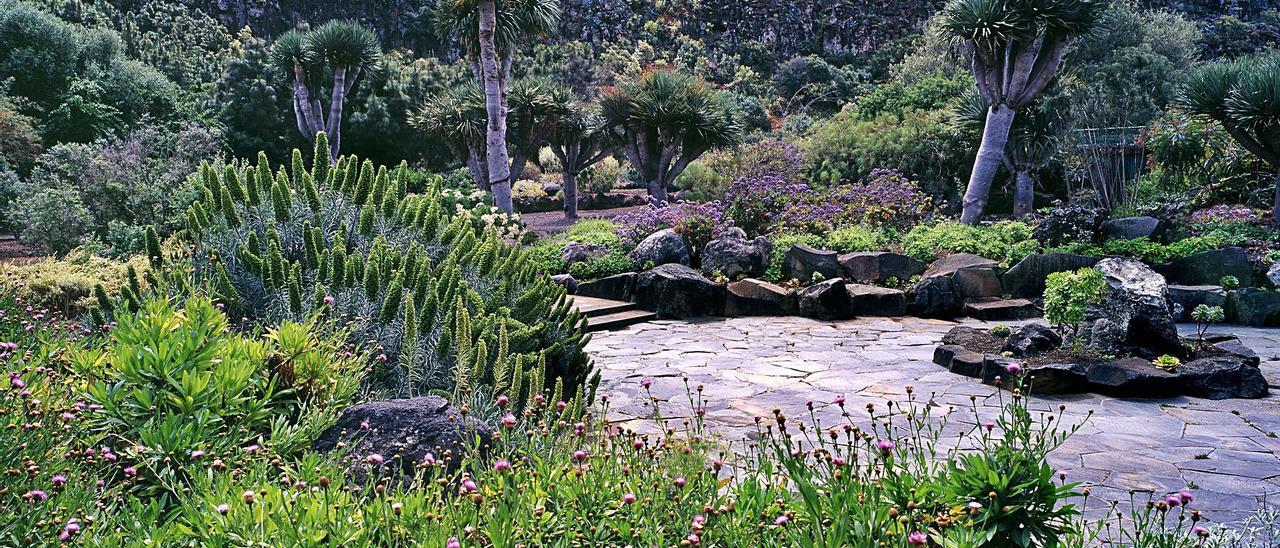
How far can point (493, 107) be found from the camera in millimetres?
17031

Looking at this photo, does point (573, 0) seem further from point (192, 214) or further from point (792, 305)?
point (192, 214)

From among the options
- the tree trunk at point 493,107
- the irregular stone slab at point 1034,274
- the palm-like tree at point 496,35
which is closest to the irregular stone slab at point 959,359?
the irregular stone slab at point 1034,274

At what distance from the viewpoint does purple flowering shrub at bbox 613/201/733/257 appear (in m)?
12.7

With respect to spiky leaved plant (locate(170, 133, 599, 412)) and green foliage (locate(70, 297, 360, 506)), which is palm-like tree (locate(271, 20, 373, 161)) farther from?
green foliage (locate(70, 297, 360, 506))

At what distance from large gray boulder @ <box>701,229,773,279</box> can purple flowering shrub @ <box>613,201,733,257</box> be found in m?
0.63

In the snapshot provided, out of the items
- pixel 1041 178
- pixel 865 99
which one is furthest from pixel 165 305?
pixel 865 99

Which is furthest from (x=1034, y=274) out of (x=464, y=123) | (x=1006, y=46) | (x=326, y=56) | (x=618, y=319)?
(x=326, y=56)

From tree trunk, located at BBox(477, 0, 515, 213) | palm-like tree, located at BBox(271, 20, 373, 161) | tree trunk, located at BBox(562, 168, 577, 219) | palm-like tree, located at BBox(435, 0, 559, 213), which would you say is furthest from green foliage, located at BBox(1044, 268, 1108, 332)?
palm-like tree, located at BBox(271, 20, 373, 161)

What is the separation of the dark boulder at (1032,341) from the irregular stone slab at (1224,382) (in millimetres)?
952

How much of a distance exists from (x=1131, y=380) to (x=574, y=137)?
17938 millimetres

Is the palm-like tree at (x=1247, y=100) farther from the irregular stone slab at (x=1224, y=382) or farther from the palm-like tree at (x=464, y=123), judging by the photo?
the palm-like tree at (x=464, y=123)

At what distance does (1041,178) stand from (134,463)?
868 inches

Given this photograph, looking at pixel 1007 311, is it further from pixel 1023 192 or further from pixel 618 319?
pixel 1023 192

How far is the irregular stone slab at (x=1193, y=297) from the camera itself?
10.0 m
